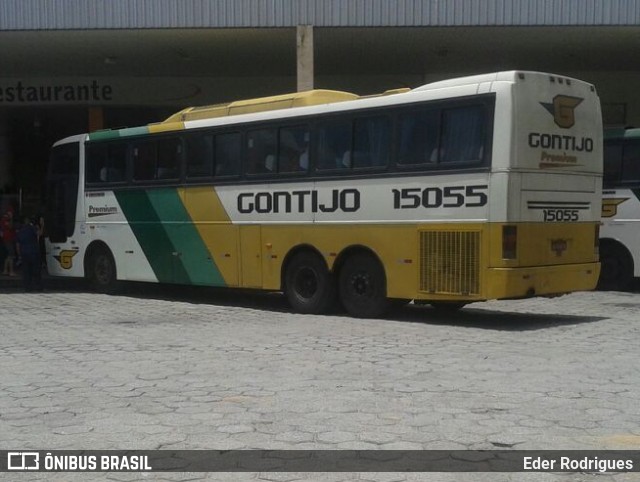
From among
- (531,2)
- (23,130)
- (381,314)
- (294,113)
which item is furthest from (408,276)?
(23,130)

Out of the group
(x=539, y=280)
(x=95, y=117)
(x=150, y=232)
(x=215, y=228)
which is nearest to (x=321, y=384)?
(x=539, y=280)

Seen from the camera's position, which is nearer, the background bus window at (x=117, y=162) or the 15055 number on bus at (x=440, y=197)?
the 15055 number on bus at (x=440, y=197)

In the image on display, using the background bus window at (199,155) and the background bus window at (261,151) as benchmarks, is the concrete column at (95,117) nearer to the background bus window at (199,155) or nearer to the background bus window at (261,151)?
the background bus window at (199,155)

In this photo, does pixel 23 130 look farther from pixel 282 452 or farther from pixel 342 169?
pixel 282 452

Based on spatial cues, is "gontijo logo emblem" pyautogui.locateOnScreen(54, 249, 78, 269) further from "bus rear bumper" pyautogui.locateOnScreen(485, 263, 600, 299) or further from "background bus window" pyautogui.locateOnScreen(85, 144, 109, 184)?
"bus rear bumper" pyautogui.locateOnScreen(485, 263, 600, 299)

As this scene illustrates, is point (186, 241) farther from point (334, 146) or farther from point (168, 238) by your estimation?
point (334, 146)

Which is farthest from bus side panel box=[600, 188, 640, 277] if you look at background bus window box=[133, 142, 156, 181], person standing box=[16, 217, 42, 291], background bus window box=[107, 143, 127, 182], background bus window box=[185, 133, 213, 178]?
person standing box=[16, 217, 42, 291]

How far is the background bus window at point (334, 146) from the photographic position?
13.0 metres

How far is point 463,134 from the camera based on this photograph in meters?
11.6

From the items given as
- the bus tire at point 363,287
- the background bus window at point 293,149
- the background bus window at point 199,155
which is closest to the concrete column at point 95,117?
the background bus window at point 199,155

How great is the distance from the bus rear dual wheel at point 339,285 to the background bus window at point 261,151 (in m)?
1.55

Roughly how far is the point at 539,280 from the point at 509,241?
0.80m

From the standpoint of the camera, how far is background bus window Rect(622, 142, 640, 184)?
56.0 ft

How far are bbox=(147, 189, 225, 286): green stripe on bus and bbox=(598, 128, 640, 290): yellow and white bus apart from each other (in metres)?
7.84
